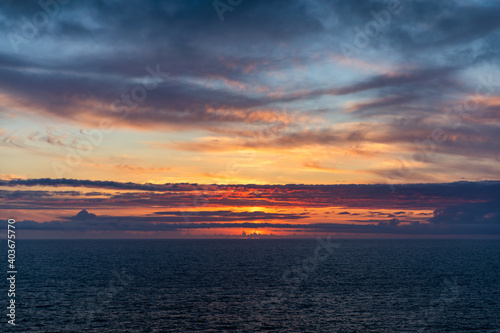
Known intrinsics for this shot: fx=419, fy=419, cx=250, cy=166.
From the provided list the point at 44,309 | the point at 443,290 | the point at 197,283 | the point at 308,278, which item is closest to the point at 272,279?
the point at 308,278

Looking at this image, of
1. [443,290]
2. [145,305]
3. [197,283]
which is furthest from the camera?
[197,283]

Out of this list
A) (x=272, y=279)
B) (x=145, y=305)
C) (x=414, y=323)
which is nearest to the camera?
(x=414, y=323)

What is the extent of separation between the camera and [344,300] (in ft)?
298

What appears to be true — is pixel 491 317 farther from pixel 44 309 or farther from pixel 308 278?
pixel 44 309

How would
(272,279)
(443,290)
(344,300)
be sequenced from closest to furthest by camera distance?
(344,300)
(443,290)
(272,279)

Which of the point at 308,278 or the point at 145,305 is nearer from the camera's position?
the point at 145,305

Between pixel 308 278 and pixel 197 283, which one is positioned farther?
pixel 308 278

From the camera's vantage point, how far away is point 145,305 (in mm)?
84062

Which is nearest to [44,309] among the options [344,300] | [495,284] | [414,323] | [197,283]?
[197,283]

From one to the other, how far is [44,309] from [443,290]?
3626 inches

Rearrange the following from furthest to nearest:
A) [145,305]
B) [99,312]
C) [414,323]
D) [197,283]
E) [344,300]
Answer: [197,283], [344,300], [145,305], [99,312], [414,323]

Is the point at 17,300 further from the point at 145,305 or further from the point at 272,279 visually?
the point at 272,279

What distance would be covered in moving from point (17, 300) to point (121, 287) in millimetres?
25603

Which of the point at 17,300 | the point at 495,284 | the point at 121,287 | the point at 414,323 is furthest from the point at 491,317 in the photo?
the point at 17,300
